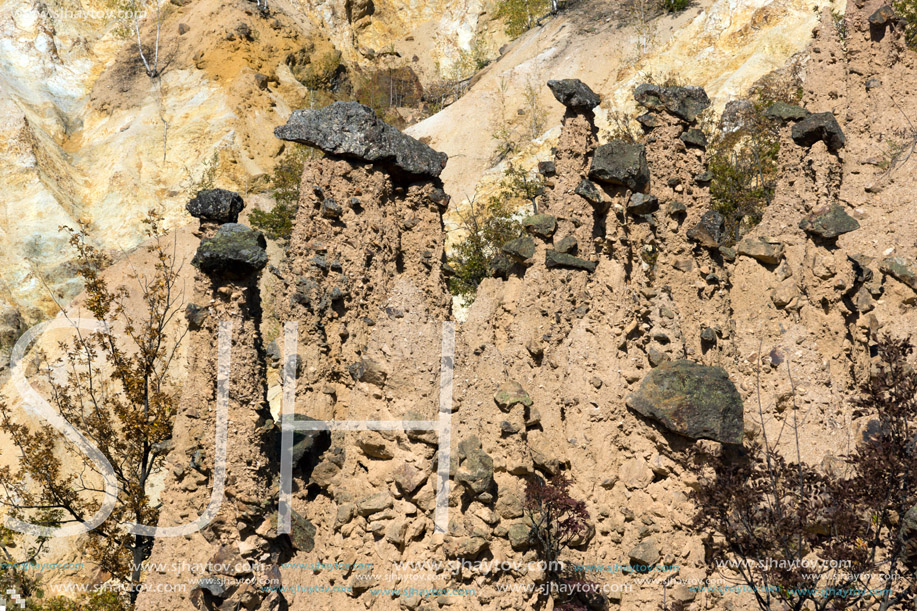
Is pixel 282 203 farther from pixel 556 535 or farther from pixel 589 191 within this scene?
pixel 556 535

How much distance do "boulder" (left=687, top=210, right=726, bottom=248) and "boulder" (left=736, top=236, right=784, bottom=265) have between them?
1.18ft

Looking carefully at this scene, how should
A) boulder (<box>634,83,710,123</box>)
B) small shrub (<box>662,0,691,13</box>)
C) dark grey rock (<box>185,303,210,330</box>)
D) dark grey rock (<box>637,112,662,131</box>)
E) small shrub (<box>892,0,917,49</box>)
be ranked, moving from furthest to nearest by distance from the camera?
1. small shrub (<box>662,0,691,13</box>)
2. small shrub (<box>892,0,917,49</box>)
3. dark grey rock (<box>637,112,662,131</box>)
4. boulder (<box>634,83,710,123</box>)
5. dark grey rock (<box>185,303,210,330</box>)

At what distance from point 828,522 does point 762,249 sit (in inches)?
140

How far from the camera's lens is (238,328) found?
764 centimetres

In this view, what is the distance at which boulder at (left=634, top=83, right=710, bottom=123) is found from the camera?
10.4m

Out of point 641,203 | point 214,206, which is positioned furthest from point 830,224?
point 214,206

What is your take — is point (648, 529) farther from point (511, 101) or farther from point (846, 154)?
point (511, 101)

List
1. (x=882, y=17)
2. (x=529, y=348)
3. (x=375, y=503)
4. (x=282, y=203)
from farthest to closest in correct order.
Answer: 1. (x=282, y=203)
2. (x=882, y=17)
3. (x=529, y=348)
4. (x=375, y=503)

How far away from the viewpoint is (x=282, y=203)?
26.3m

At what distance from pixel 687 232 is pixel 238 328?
5.68 metres

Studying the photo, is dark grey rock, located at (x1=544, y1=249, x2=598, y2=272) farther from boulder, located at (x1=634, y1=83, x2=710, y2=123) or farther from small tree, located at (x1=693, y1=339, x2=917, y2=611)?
small tree, located at (x1=693, y1=339, x2=917, y2=611)

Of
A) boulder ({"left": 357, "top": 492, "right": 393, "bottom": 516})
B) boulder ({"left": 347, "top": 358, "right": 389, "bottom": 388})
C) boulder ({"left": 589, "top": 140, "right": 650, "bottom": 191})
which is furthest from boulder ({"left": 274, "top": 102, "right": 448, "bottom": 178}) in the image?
boulder ({"left": 357, "top": 492, "right": 393, "bottom": 516})

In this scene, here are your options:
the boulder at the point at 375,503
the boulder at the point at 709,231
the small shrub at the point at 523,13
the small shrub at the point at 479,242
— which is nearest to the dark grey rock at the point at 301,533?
the boulder at the point at 375,503

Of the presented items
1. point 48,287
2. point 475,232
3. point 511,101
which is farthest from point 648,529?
point 511,101
